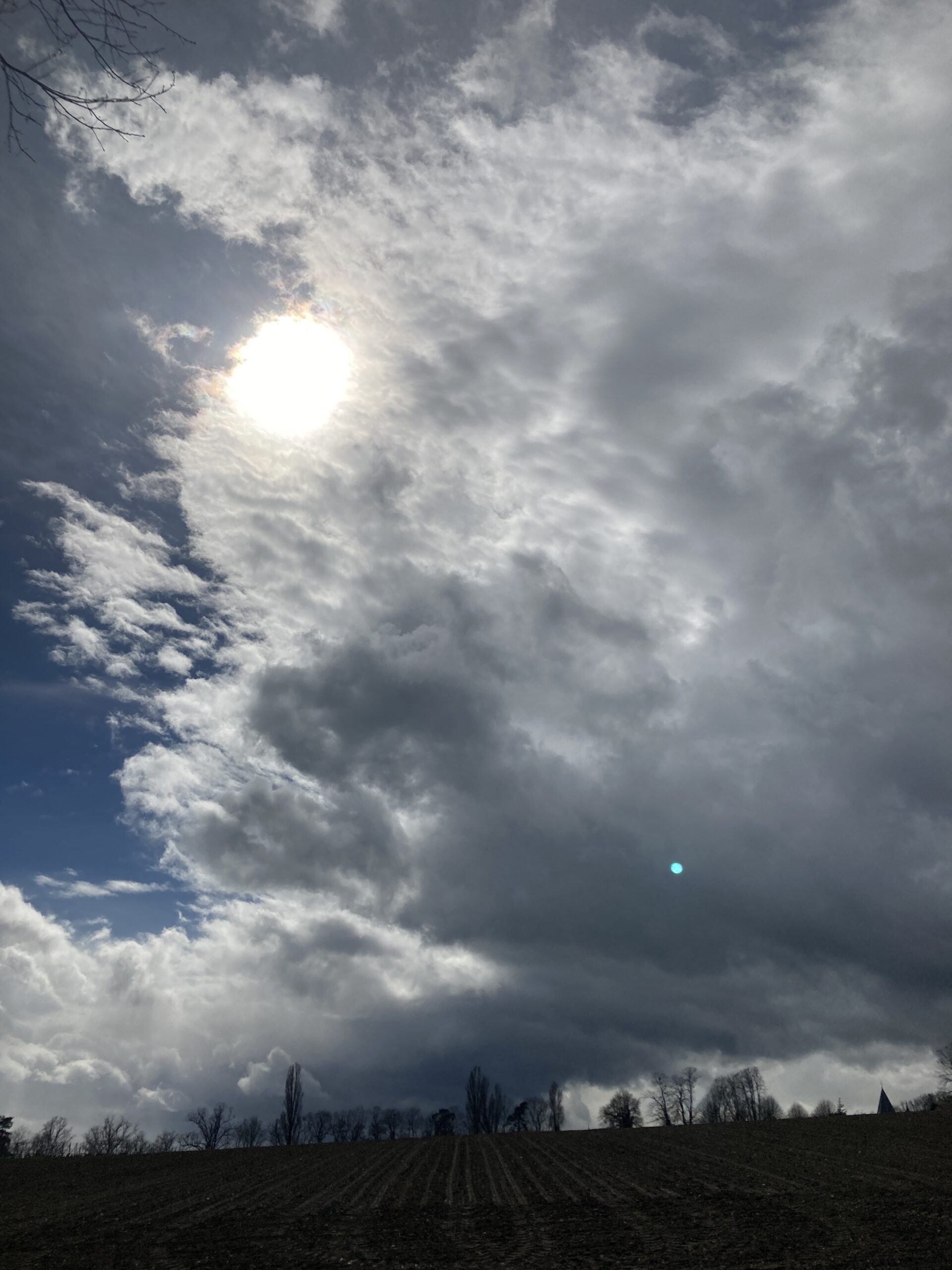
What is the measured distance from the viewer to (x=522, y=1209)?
33375mm

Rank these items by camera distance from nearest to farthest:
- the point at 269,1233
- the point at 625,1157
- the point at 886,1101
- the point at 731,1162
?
the point at 269,1233 → the point at 731,1162 → the point at 625,1157 → the point at 886,1101

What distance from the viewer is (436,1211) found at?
33312 millimetres

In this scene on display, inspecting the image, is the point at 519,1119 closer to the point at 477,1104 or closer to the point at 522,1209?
the point at 477,1104

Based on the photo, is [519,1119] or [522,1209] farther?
[519,1119]

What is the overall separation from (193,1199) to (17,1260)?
16.3 meters

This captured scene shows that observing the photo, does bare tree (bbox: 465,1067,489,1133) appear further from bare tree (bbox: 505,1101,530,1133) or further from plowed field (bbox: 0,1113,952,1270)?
plowed field (bbox: 0,1113,952,1270)

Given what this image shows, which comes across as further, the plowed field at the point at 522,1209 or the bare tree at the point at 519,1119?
the bare tree at the point at 519,1119

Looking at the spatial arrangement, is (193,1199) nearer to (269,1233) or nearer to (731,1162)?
(269,1233)

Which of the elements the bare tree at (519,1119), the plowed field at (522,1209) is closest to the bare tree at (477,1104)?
the bare tree at (519,1119)

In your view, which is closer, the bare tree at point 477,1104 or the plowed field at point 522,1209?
the plowed field at point 522,1209

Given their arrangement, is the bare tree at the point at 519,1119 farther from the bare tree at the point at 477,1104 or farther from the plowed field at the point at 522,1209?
the plowed field at the point at 522,1209

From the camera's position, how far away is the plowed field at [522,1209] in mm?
24047

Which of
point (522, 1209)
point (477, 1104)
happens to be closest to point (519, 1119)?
point (477, 1104)

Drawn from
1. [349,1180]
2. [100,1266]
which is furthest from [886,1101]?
[100,1266]
